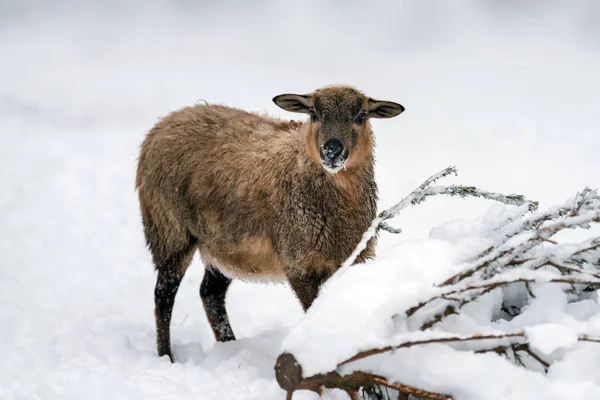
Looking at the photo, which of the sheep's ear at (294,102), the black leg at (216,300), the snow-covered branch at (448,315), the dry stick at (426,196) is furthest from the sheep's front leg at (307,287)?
the snow-covered branch at (448,315)

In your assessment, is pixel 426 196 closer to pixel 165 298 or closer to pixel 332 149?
pixel 332 149

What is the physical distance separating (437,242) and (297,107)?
2.67 metres

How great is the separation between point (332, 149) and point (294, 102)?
827 mm

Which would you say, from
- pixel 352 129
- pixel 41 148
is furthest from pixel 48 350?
pixel 41 148

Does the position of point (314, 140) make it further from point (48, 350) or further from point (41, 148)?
point (41, 148)

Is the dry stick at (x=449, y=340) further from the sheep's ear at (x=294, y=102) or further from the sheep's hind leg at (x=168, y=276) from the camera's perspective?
the sheep's hind leg at (x=168, y=276)

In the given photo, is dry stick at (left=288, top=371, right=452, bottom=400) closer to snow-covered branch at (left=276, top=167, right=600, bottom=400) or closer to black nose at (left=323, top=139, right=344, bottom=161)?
snow-covered branch at (left=276, top=167, right=600, bottom=400)

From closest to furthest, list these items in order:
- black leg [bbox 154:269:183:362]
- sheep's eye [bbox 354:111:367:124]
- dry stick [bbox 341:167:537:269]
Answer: dry stick [bbox 341:167:537:269] < sheep's eye [bbox 354:111:367:124] < black leg [bbox 154:269:183:362]

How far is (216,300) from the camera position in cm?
671

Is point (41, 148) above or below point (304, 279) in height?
below

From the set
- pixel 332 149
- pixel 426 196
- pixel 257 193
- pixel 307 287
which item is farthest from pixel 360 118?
pixel 426 196

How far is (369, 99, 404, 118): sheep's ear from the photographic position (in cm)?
Result: 552

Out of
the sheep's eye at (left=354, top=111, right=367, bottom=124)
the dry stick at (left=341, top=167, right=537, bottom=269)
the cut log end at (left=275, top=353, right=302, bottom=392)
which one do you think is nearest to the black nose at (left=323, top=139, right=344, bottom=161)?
the sheep's eye at (left=354, top=111, right=367, bottom=124)

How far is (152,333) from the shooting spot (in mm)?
6609
